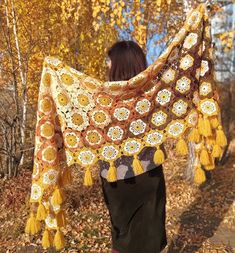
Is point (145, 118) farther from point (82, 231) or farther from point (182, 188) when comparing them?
point (182, 188)

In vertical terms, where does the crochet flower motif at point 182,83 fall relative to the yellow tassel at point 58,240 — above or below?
above

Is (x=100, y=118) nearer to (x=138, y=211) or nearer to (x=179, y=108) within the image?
(x=179, y=108)

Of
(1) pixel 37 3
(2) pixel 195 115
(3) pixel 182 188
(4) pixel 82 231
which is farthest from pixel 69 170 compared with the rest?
(1) pixel 37 3

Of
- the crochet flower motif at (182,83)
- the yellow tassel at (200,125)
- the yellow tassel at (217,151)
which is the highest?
the crochet flower motif at (182,83)

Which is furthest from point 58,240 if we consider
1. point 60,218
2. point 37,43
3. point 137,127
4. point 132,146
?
point 37,43

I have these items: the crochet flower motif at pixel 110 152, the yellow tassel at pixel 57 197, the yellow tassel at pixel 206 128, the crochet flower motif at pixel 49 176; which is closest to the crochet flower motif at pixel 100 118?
the crochet flower motif at pixel 110 152

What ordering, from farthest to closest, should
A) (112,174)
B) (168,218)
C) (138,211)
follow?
1. (168,218)
2. (138,211)
3. (112,174)

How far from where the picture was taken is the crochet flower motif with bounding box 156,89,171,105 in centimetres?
288

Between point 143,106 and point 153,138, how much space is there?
0.25m

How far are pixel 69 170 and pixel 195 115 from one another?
106 centimetres

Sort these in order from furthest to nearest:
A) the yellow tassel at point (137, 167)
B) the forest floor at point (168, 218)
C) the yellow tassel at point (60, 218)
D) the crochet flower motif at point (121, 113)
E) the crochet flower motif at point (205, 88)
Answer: the forest floor at point (168, 218), the yellow tassel at point (60, 218), the crochet flower motif at point (205, 88), the crochet flower motif at point (121, 113), the yellow tassel at point (137, 167)

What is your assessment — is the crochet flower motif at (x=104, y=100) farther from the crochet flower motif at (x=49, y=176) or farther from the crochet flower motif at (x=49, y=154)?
the crochet flower motif at (x=49, y=176)

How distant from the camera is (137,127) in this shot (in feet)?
9.37

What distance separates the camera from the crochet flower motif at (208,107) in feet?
9.39
